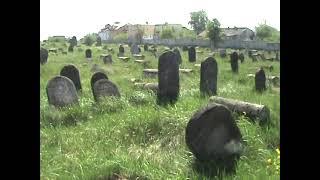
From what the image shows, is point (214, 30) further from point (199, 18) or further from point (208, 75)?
point (199, 18)

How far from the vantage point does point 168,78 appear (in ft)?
35.4

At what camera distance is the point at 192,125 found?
6.05 meters

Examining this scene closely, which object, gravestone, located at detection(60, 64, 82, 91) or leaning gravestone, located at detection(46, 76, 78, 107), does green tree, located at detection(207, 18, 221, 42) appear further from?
leaning gravestone, located at detection(46, 76, 78, 107)

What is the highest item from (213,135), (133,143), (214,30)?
(214,30)

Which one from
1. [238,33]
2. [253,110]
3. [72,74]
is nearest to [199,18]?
[238,33]

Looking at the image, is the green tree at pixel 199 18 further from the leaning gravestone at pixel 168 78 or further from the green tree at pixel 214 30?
the leaning gravestone at pixel 168 78

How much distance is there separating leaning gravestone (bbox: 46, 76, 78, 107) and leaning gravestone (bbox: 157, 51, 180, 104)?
207 cm

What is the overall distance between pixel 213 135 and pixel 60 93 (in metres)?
5.43

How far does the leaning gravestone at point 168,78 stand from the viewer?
34.9 ft

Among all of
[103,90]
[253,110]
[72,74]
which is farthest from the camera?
[72,74]

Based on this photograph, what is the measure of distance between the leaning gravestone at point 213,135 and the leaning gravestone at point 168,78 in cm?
454

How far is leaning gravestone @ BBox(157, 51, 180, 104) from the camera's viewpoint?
34.9 feet
